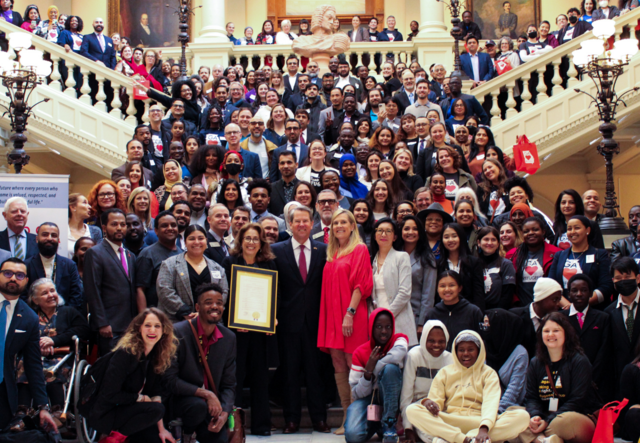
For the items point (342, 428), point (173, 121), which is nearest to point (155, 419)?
point (342, 428)

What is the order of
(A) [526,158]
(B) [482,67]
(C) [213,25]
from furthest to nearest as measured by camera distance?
(C) [213,25] → (B) [482,67] → (A) [526,158]

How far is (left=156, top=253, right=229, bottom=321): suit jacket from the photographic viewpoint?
246 inches

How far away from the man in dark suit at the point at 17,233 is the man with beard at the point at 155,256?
1.05 metres

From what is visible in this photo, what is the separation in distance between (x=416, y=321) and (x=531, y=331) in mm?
958

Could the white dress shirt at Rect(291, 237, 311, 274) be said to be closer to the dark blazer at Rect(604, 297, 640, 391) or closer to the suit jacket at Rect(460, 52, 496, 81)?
the dark blazer at Rect(604, 297, 640, 391)

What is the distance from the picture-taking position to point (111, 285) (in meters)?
6.37

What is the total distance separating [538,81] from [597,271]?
293 inches

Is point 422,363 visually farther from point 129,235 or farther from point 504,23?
point 504,23

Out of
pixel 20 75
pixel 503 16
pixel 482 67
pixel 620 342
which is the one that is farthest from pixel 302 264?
pixel 503 16

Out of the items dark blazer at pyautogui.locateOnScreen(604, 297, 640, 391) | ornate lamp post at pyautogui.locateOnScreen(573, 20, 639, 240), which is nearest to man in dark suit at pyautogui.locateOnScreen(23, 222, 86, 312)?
dark blazer at pyautogui.locateOnScreen(604, 297, 640, 391)

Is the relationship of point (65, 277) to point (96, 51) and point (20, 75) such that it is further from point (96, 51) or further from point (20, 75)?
point (96, 51)

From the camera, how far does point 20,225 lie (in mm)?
6812

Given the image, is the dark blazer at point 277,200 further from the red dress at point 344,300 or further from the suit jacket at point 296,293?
the red dress at point 344,300

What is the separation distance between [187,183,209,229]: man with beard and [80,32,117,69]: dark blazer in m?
7.49
